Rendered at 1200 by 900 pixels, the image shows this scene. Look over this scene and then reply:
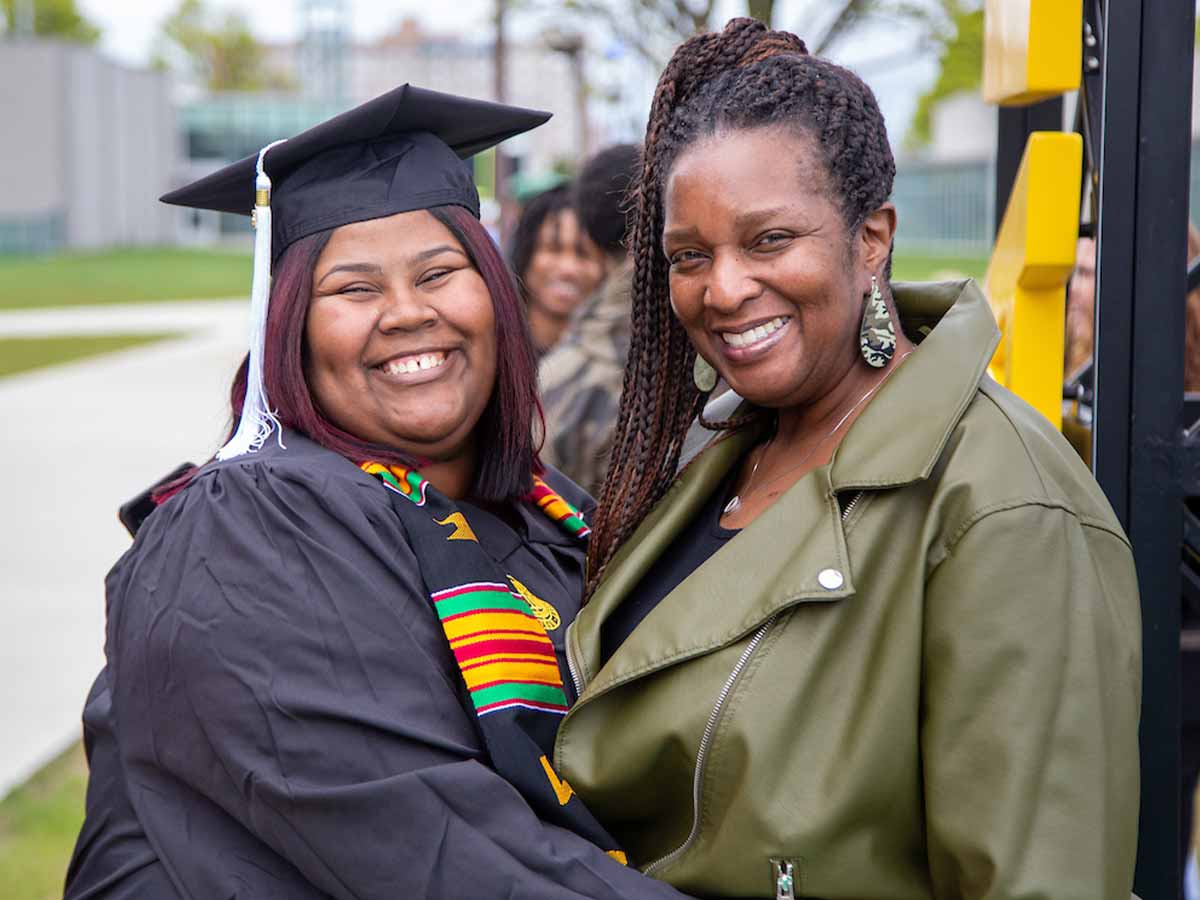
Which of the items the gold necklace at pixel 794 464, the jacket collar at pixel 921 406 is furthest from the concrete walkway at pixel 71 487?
the jacket collar at pixel 921 406

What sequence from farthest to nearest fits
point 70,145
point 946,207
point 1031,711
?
1. point 70,145
2. point 946,207
3. point 1031,711

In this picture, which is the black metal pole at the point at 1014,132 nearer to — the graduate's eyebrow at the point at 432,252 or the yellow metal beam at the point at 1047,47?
the yellow metal beam at the point at 1047,47

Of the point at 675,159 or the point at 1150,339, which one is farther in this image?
the point at 1150,339

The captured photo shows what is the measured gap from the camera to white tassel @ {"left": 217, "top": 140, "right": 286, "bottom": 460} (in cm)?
234

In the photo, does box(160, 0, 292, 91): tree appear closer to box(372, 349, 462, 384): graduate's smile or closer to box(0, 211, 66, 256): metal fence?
box(0, 211, 66, 256): metal fence

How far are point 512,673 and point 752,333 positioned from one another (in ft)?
2.09

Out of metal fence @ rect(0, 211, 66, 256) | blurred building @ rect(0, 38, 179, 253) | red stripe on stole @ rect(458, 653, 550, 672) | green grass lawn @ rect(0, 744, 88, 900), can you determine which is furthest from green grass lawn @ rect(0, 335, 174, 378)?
blurred building @ rect(0, 38, 179, 253)

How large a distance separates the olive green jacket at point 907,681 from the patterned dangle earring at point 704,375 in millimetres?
465

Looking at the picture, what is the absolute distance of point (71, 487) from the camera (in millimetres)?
9875

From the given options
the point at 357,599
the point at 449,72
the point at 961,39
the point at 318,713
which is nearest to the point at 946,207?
the point at 961,39

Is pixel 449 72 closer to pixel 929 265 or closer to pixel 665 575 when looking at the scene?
pixel 929 265

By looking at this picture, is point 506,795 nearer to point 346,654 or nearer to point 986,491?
point 346,654

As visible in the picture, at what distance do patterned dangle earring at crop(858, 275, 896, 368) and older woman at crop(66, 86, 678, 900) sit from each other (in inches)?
27.3

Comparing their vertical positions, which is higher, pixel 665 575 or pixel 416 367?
pixel 416 367
